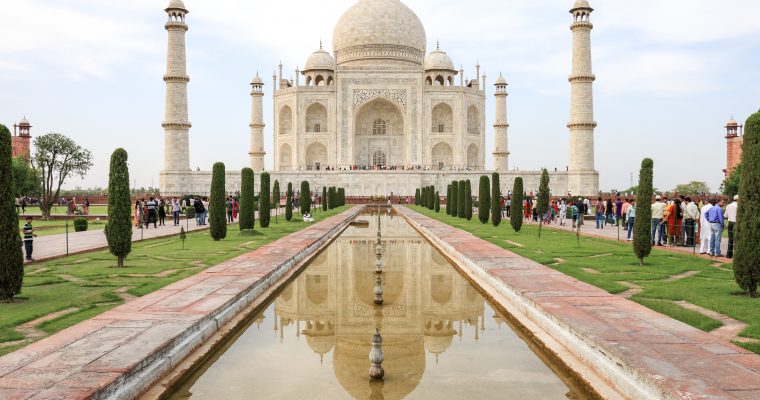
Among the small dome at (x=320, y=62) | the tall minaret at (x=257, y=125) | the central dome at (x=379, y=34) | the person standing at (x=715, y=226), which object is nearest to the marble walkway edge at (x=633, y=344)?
the person standing at (x=715, y=226)

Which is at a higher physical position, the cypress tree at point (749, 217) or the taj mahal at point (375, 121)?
the taj mahal at point (375, 121)

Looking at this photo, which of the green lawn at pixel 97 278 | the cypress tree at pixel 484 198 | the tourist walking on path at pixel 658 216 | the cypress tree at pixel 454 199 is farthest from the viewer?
the cypress tree at pixel 454 199

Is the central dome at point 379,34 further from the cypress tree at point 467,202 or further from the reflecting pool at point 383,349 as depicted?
the reflecting pool at point 383,349

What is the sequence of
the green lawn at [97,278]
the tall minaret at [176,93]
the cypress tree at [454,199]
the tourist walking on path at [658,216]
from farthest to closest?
the tall minaret at [176,93]
the cypress tree at [454,199]
the tourist walking on path at [658,216]
the green lawn at [97,278]

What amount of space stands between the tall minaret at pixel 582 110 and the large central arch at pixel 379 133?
1238 centimetres

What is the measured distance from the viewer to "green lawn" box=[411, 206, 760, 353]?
4578 mm

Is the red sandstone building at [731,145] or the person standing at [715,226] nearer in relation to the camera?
the person standing at [715,226]

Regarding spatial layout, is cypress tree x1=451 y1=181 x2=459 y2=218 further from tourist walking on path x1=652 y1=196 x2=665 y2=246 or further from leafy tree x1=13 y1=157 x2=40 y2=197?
leafy tree x1=13 y1=157 x2=40 y2=197

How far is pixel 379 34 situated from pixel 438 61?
4713mm

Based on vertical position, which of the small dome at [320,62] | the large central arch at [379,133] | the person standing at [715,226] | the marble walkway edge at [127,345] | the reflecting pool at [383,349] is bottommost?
the reflecting pool at [383,349]

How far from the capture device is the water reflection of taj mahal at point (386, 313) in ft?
12.1

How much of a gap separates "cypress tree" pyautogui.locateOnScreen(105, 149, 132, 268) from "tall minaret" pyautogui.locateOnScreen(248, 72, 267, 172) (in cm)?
3006

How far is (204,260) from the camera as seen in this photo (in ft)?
25.9

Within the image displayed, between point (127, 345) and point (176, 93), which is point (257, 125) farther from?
point (127, 345)
